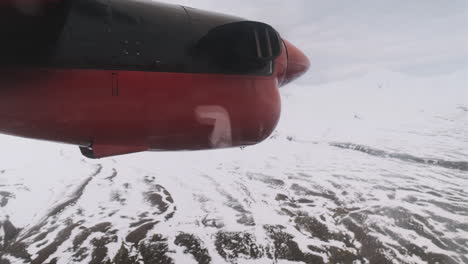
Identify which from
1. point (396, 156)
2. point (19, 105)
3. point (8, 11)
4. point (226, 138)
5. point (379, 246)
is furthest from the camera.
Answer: point (396, 156)

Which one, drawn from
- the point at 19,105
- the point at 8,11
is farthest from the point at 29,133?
the point at 8,11

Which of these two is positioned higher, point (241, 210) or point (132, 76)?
point (132, 76)

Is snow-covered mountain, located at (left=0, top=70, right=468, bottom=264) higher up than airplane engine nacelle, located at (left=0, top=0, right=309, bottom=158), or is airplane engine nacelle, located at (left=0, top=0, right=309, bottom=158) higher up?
airplane engine nacelle, located at (left=0, top=0, right=309, bottom=158)

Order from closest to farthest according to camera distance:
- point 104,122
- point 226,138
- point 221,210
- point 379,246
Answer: point 104,122 < point 226,138 < point 379,246 < point 221,210

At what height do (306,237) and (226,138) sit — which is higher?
(226,138)

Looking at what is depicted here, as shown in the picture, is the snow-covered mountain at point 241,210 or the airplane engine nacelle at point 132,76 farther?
the snow-covered mountain at point 241,210

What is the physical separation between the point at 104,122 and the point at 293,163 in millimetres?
48625

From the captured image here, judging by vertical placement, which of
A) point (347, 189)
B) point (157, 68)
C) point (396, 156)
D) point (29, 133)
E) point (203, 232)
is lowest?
point (203, 232)

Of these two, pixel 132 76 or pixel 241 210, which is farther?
pixel 241 210

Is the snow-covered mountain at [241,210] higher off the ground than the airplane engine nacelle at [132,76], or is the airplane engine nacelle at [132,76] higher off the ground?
the airplane engine nacelle at [132,76]

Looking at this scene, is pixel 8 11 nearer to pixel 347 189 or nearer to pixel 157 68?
pixel 157 68

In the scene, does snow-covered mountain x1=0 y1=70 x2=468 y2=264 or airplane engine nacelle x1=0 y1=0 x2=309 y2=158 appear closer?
airplane engine nacelle x1=0 y1=0 x2=309 y2=158

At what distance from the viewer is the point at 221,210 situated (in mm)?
34719

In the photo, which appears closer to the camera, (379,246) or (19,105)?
(19,105)
